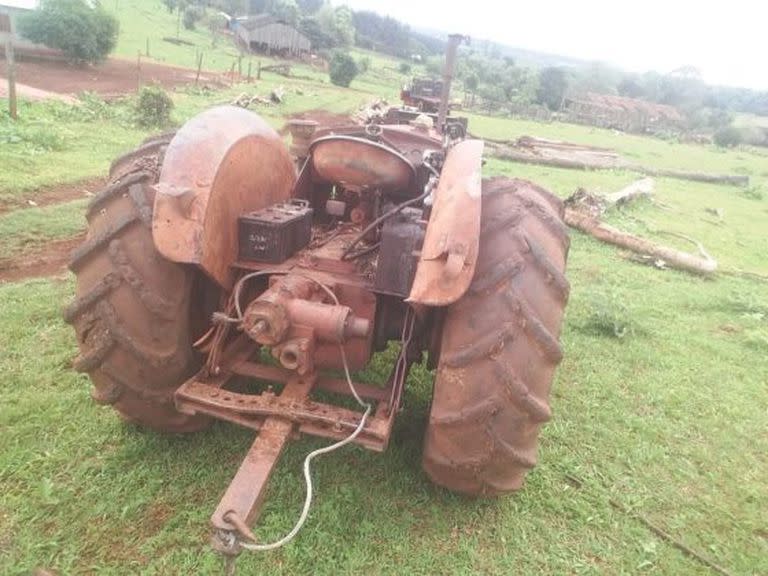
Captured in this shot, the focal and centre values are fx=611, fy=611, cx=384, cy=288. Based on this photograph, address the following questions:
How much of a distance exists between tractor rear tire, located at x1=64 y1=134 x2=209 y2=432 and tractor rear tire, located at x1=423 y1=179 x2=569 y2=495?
3.86ft

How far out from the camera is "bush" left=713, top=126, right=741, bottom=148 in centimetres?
4150

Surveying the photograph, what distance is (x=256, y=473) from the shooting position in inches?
83.4

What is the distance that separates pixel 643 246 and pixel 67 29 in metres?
23.5

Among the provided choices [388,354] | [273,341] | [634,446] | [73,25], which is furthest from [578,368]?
[73,25]

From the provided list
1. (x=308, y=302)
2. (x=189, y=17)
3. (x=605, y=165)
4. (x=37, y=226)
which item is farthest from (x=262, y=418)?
(x=189, y=17)

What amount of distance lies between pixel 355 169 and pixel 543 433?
1976 mm

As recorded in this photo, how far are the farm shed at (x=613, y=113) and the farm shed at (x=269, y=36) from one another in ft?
72.9

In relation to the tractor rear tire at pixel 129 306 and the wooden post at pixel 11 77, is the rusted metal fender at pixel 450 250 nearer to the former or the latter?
the tractor rear tire at pixel 129 306

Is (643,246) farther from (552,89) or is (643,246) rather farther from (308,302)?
(552,89)

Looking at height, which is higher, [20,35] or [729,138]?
[729,138]

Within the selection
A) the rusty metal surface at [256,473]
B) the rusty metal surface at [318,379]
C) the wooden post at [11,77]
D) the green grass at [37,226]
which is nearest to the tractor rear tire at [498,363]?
the rusty metal surface at [318,379]

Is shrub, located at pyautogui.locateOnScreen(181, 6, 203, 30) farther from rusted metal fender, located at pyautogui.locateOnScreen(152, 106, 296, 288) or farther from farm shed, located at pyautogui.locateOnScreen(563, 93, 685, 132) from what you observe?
rusted metal fender, located at pyautogui.locateOnScreen(152, 106, 296, 288)

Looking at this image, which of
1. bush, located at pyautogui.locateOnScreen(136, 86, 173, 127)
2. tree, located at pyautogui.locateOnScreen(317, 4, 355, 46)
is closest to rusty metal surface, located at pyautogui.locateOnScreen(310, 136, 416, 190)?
bush, located at pyautogui.locateOnScreen(136, 86, 173, 127)

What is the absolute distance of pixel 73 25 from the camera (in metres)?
23.3
